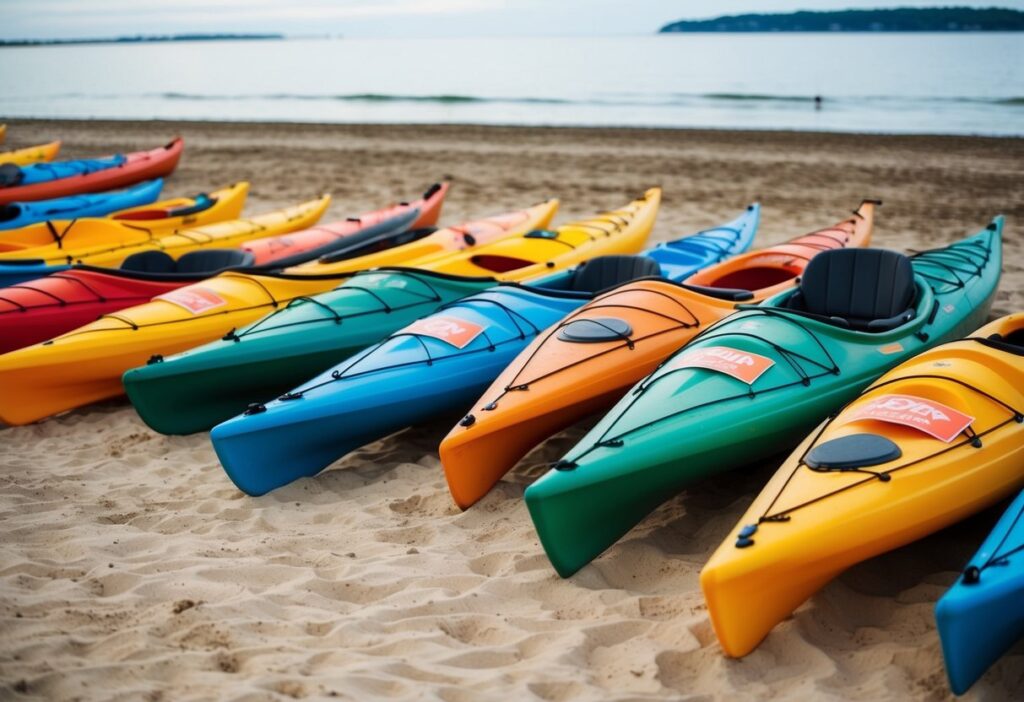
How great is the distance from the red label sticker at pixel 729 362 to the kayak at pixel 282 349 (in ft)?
6.65

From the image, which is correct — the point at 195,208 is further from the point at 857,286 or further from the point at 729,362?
the point at 729,362

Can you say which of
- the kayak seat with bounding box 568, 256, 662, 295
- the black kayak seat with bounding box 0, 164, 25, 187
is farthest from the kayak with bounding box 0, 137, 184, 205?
the kayak seat with bounding box 568, 256, 662, 295

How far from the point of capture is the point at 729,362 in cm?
396

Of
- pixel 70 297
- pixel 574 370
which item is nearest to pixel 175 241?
pixel 70 297

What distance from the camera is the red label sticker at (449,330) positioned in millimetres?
4762

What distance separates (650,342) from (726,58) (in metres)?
55.4

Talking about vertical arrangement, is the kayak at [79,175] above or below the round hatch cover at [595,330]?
below

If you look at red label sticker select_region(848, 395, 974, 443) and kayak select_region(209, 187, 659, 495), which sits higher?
red label sticker select_region(848, 395, 974, 443)

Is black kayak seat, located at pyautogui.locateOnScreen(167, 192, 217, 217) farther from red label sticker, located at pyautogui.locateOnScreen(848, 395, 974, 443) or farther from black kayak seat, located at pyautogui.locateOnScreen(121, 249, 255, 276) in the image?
red label sticker, located at pyautogui.locateOnScreen(848, 395, 974, 443)

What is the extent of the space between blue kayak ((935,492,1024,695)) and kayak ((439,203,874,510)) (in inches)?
77.1

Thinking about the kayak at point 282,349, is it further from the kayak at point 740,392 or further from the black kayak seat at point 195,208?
the black kayak seat at point 195,208

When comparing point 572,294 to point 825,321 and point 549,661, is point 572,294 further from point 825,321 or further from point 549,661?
point 549,661

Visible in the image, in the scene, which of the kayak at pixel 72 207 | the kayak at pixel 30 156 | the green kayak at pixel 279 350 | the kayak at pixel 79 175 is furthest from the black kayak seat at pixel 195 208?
the kayak at pixel 30 156

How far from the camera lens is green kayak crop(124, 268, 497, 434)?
4.79 m
